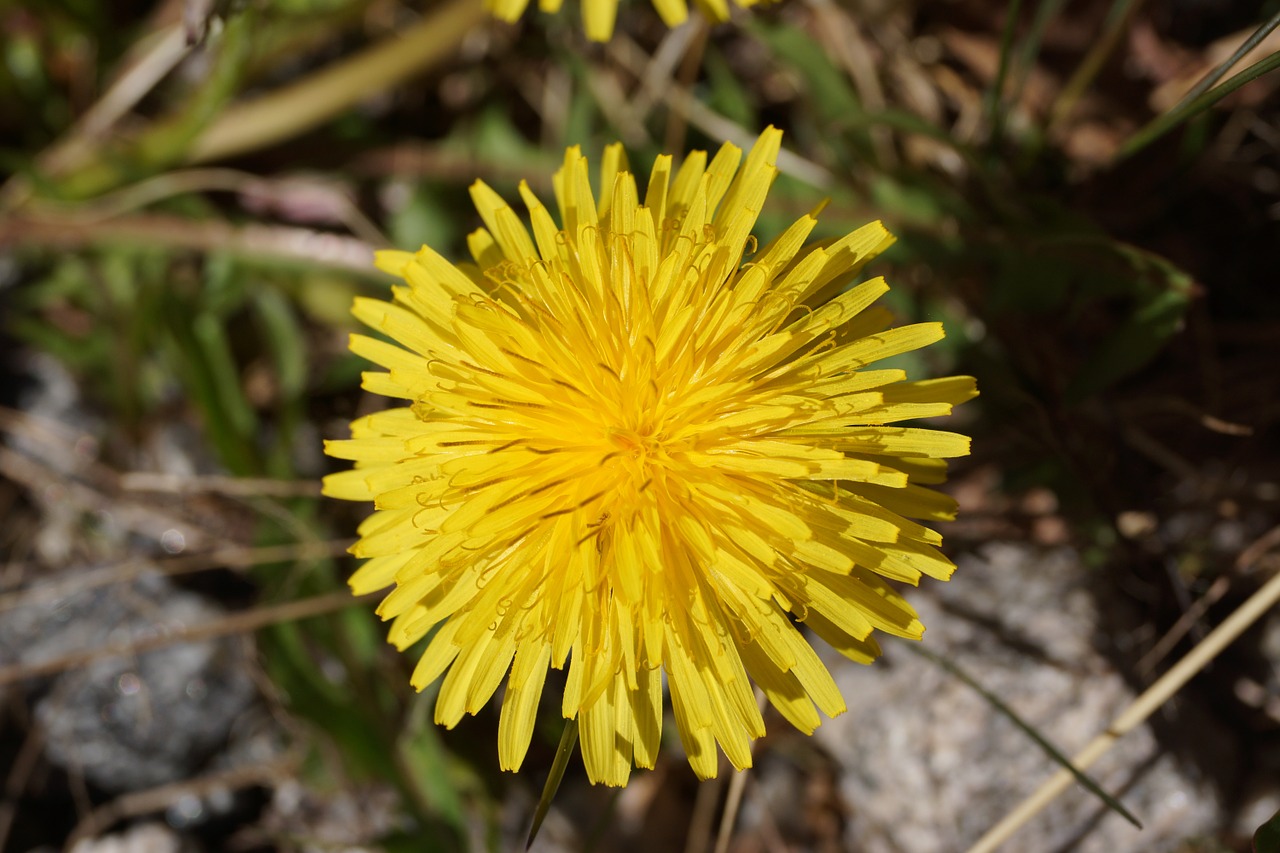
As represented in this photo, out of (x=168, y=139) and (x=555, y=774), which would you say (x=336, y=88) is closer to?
(x=168, y=139)

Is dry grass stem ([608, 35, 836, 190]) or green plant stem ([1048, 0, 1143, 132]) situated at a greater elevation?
dry grass stem ([608, 35, 836, 190])

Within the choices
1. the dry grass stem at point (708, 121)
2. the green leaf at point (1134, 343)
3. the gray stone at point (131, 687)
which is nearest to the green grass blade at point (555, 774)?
the green leaf at point (1134, 343)

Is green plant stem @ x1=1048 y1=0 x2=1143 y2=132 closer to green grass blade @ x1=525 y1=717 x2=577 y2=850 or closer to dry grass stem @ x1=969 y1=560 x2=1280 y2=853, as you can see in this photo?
dry grass stem @ x1=969 y1=560 x2=1280 y2=853

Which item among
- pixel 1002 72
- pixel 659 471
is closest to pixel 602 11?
pixel 1002 72

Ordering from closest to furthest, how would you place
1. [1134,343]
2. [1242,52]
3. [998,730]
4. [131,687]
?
[1242,52]
[1134,343]
[998,730]
[131,687]

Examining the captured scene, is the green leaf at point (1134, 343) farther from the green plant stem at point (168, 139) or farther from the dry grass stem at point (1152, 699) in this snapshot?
the green plant stem at point (168, 139)

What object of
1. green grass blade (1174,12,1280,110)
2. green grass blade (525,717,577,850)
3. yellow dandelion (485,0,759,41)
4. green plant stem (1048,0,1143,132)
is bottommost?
green grass blade (525,717,577,850)

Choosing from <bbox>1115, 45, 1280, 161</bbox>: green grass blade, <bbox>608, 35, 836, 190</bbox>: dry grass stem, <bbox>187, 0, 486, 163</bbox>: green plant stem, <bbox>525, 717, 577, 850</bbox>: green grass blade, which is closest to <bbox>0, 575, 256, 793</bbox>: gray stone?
<bbox>187, 0, 486, 163</bbox>: green plant stem
